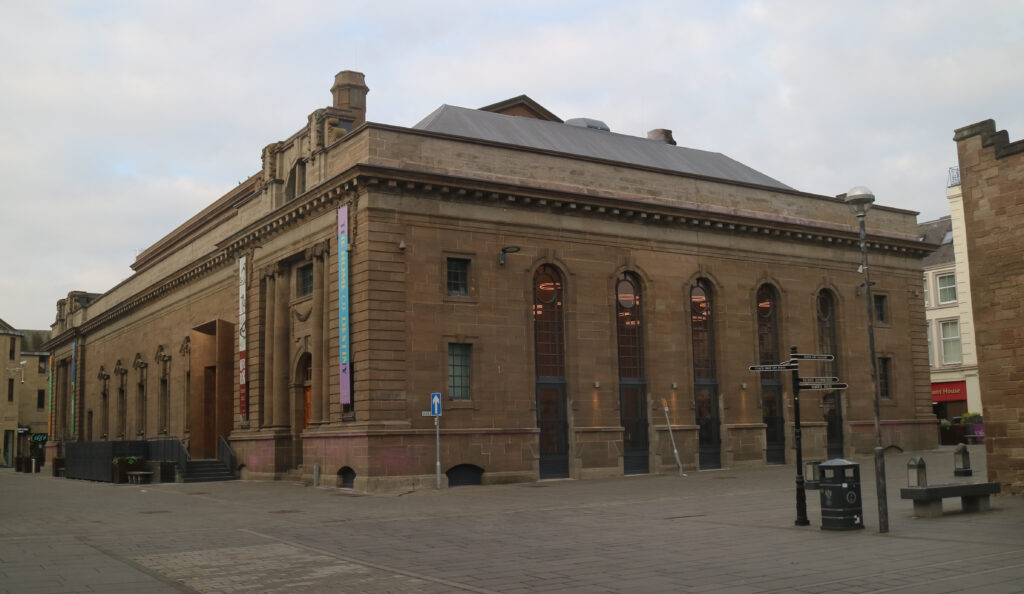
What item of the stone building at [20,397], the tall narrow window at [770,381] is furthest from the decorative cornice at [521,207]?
the stone building at [20,397]

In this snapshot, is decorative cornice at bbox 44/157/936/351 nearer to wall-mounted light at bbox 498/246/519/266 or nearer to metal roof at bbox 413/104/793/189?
wall-mounted light at bbox 498/246/519/266

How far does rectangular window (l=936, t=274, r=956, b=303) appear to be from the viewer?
6112cm

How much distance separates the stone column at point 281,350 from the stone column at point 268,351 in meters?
0.56

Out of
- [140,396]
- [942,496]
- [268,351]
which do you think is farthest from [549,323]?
[140,396]

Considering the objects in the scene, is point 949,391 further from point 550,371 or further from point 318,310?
point 318,310

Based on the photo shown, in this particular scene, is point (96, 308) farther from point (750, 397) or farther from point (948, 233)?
point (948, 233)

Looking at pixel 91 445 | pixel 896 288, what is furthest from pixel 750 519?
pixel 91 445

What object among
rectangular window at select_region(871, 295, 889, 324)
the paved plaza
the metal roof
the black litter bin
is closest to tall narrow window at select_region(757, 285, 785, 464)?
the metal roof

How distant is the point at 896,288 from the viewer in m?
43.9

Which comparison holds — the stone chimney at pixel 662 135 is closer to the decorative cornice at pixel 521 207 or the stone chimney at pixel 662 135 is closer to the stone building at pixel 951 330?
the decorative cornice at pixel 521 207

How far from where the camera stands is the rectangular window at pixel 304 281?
36.2 m

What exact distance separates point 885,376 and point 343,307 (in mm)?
25358

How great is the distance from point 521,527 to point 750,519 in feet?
14.9

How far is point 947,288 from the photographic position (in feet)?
202
